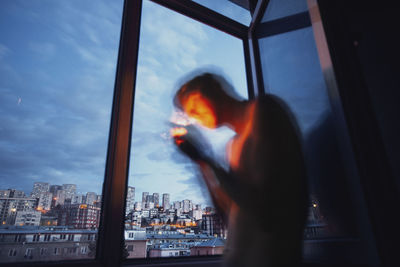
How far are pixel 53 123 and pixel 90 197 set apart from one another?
45 cm

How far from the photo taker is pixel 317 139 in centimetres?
112

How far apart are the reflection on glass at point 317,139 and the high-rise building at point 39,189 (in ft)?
3.89

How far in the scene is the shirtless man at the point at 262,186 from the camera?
0.76 meters

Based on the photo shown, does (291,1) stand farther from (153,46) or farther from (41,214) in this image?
(41,214)

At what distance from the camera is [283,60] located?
5.16ft

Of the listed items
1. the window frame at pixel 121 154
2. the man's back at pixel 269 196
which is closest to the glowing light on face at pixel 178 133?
the man's back at pixel 269 196

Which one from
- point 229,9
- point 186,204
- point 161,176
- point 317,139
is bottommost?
point 186,204

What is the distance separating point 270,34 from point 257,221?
58.4 inches

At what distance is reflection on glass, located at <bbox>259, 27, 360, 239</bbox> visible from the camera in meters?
0.94

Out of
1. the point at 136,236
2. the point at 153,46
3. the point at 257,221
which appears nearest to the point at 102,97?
the point at 153,46

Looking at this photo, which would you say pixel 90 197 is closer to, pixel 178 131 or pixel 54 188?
pixel 54 188

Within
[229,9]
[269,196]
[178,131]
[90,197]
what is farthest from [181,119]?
[229,9]

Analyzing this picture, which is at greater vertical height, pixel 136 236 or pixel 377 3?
pixel 377 3

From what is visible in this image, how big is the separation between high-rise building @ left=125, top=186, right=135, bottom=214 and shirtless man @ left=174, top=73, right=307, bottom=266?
1.60 ft
